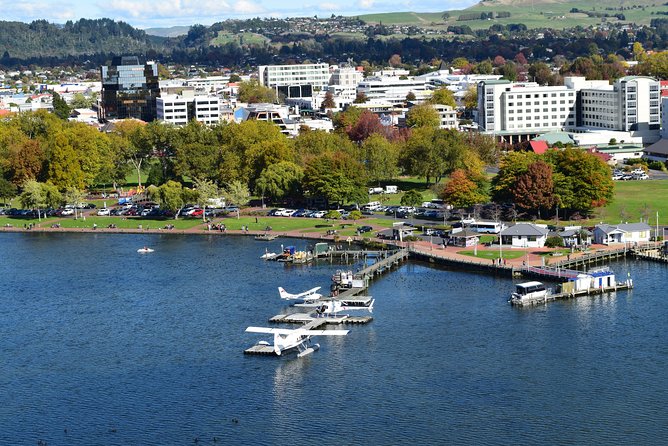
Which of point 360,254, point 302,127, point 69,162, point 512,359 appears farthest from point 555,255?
point 302,127

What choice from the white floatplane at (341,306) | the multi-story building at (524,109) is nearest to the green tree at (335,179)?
the white floatplane at (341,306)

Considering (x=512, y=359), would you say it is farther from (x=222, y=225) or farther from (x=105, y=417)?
(x=222, y=225)

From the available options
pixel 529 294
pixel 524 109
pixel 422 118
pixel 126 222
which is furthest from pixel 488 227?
pixel 524 109

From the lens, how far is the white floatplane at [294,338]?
48.7 m

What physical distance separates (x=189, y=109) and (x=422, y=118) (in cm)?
2910

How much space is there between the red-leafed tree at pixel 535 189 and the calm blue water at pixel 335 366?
11506mm

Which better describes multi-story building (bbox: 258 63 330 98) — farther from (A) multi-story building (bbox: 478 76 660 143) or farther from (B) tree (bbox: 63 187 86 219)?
(B) tree (bbox: 63 187 86 219)

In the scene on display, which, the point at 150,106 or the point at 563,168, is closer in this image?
the point at 563,168

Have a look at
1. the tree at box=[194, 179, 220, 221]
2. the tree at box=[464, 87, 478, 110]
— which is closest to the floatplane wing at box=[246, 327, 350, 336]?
the tree at box=[194, 179, 220, 221]

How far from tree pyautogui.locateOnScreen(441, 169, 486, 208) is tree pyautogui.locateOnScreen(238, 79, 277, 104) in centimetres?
7945

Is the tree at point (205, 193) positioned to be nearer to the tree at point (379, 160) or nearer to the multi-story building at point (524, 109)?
the tree at point (379, 160)

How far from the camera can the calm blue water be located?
132ft

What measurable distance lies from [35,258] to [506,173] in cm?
2995

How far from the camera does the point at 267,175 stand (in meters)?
86.6
